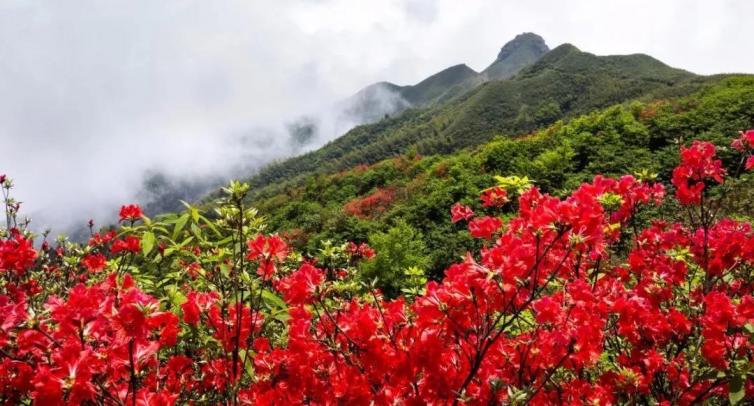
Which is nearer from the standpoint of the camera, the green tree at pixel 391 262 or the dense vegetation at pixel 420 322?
the dense vegetation at pixel 420 322

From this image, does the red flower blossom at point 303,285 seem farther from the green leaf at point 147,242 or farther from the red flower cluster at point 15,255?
the red flower cluster at point 15,255

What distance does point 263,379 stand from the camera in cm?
177

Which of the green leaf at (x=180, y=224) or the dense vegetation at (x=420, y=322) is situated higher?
the green leaf at (x=180, y=224)

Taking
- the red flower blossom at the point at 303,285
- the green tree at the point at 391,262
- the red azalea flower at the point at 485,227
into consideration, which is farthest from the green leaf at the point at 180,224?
the green tree at the point at 391,262

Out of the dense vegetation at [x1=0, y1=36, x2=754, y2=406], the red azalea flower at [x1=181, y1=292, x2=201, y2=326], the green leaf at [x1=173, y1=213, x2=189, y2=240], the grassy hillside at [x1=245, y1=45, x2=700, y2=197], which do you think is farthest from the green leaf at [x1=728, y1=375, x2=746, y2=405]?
the grassy hillside at [x1=245, y1=45, x2=700, y2=197]

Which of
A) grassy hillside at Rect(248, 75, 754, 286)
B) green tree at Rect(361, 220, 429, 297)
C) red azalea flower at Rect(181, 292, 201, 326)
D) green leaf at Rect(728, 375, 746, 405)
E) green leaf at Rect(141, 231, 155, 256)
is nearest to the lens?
green leaf at Rect(728, 375, 746, 405)

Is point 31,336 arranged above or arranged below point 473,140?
below

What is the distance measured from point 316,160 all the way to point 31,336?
13525cm

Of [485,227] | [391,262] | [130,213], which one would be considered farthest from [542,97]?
[130,213]

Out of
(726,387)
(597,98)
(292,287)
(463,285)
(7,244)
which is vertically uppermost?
(597,98)

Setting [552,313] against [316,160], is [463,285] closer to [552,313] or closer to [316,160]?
[552,313]

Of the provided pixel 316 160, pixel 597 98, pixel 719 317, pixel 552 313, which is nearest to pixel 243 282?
pixel 552 313

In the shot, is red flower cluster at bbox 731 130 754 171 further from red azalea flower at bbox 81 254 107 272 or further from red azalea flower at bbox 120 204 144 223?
red azalea flower at bbox 81 254 107 272

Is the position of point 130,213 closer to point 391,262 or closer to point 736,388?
point 736,388
